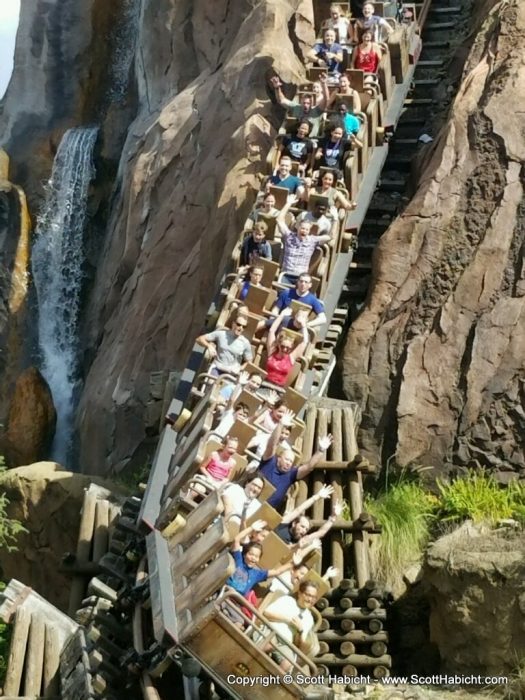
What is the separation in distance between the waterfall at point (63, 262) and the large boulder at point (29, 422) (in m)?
0.31

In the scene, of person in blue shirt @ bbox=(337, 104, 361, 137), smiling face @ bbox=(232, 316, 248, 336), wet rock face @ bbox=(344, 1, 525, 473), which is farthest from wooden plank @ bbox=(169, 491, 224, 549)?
person in blue shirt @ bbox=(337, 104, 361, 137)

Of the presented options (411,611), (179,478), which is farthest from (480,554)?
(179,478)

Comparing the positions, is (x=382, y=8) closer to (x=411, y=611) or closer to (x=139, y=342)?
(x=139, y=342)

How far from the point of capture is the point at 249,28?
18.7m

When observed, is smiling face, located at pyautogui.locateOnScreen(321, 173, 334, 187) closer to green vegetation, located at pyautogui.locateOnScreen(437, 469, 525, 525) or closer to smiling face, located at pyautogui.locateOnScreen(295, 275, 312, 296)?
smiling face, located at pyautogui.locateOnScreen(295, 275, 312, 296)

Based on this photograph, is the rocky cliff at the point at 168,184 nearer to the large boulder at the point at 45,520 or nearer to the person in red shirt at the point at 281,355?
the large boulder at the point at 45,520

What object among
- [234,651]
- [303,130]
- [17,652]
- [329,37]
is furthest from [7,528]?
[329,37]

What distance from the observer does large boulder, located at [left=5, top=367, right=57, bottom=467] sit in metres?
19.8

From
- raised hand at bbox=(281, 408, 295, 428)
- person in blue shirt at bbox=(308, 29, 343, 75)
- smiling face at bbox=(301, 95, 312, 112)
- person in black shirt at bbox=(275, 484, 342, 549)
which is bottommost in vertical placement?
person in black shirt at bbox=(275, 484, 342, 549)

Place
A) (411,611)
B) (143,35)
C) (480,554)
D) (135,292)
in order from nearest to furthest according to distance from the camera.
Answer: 1. (480,554)
2. (411,611)
3. (135,292)
4. (143,35)

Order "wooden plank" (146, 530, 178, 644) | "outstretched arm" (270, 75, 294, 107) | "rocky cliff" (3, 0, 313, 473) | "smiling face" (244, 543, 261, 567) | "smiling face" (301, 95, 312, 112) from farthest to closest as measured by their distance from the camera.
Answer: "rocky cliff" (3, 0, 313, 473) < "outstretched arm" (270, 75, 294, 107) < "smiling face" (301, 95, 312, 112) < "smiling face" (244, 543, 261, 567) < "wooden plank" (146, 530, 178, 644)

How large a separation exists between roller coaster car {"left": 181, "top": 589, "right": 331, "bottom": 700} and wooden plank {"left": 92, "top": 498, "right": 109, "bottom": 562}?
168 inches

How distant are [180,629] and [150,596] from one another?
917 millimetres

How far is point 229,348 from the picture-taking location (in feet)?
37.9
